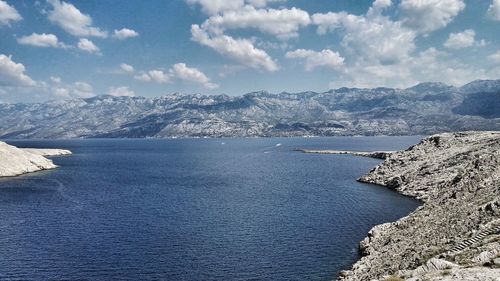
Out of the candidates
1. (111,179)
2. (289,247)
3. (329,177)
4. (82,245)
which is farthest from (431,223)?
(111,179)

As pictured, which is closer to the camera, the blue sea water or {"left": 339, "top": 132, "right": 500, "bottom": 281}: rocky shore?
{"left": 339, "top": 132, "right": 500, "bottom": 281}: rocky shore

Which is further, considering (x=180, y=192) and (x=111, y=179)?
(x=111, y=179)

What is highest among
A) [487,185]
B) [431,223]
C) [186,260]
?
[487,185]

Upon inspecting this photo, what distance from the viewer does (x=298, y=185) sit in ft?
534

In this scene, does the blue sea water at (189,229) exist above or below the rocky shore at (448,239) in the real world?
below

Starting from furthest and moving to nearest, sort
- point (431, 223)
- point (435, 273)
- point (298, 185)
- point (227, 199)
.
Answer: point (298, 185) < point (227, 199) < point (431, 223) < point (435, 273)

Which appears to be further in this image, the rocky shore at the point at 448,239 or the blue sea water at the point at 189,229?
the blue sea water at the point at 189,229

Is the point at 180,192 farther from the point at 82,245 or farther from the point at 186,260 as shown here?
the point at 186,260

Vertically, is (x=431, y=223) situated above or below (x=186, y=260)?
above

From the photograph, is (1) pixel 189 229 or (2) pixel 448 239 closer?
(2) pixel 448 239

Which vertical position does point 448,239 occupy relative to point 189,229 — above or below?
above

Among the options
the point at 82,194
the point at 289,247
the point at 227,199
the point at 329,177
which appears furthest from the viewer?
the point at 329,177

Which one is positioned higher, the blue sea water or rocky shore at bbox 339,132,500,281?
rocky shore at bbox 339,132,500,281

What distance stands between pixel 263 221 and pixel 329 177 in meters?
88.7
